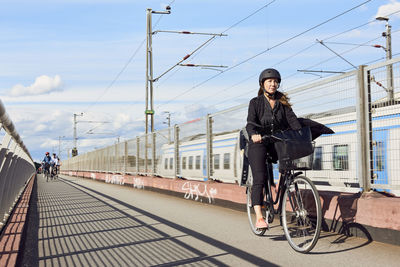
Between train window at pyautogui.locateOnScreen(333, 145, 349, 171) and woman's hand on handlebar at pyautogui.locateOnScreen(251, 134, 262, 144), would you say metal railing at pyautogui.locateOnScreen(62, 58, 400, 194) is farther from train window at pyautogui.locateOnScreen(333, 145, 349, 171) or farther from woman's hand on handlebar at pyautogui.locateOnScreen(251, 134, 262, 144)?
woman's hand on handlebar at pyautogui.locateOnScreen(251, 134, 262, 144)

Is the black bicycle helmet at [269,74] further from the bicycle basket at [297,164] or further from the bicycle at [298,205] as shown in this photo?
the bicycle basket at [297,164]

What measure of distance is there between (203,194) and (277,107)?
5.41 meters

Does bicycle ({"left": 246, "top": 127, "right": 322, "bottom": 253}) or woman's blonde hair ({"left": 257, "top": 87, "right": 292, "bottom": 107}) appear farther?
woman's blonde hair ({"left": 257, "top": 87, "right": 292, "bottom": 107})

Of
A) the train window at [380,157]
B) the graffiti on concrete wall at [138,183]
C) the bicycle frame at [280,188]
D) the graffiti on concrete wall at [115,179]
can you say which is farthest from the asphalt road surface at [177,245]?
the graffiti on concrete wall at [115,179]

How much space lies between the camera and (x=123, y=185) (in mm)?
19984

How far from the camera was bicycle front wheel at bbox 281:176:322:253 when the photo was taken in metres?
4.53

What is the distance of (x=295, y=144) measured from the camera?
14.9ft

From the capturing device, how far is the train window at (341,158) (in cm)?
583

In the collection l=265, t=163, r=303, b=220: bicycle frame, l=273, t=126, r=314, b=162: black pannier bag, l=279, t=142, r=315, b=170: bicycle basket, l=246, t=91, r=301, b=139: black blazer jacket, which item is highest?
l=246, t=91, r=301, b=139: black blazer jacket

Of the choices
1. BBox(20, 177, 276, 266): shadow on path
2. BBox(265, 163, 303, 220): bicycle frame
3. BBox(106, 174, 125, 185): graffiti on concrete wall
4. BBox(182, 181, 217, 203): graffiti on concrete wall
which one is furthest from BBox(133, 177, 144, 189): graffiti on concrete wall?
BBox(265, 163, 303, 220): bicycle frame

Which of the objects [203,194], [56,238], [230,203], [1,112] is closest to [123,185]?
[203,194]

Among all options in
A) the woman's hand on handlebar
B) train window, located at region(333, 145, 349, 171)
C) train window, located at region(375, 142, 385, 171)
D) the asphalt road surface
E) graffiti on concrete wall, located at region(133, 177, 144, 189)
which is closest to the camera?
the asphalt road surface

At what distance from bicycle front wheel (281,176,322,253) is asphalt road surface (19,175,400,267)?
14 cm

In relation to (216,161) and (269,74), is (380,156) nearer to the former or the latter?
(269,74)
